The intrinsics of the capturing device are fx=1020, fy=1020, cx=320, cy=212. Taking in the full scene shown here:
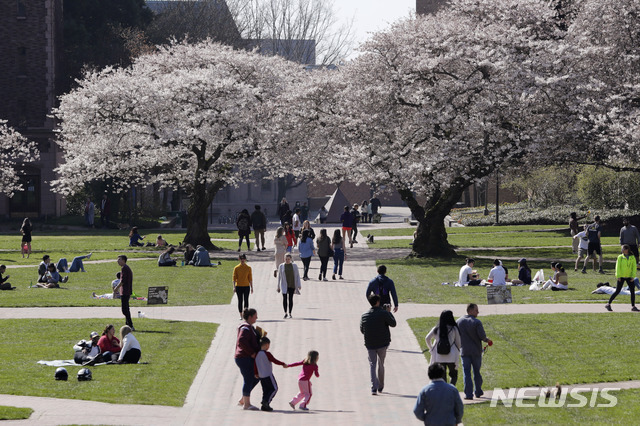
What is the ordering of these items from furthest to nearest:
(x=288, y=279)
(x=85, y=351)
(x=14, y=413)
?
(x=288, y=279) → (x=85, y=351) → (x=14, y=413)

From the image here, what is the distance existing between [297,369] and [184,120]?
2562cm

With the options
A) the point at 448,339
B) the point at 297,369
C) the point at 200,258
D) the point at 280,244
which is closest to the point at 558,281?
the point at 280,244

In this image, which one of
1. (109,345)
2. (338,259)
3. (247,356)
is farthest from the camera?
(338,259)

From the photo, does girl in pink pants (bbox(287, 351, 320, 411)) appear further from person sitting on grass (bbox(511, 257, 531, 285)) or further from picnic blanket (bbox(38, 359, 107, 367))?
person sitting on grass (bbox(511, 257, 531, 285))

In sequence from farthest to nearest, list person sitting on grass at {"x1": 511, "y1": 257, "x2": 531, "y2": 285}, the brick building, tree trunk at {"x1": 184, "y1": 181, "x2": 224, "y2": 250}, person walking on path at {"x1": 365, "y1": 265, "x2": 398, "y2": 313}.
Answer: the brick building → tree trunk at {"x1": 184, "y1": 181, "x2": 224, "y2": 250} → person sitting on grass at {"x1": 511, "y1": 257, "x2": 531, "y2": 285} → person walking on path at {"x1": 365, "y1": 265, "x2": 398, "y2": 313}

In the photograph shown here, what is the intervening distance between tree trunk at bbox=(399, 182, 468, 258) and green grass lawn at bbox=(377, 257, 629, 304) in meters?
1.07

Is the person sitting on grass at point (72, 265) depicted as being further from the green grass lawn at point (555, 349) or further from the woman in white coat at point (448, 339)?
the woman in white coat at point (448, 339)

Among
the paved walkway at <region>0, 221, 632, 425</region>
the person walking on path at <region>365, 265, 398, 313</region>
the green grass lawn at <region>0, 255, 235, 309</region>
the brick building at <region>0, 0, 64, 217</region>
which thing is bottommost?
the paved walkway at <region>0, 221, 632, 425</region>

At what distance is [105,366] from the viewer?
1781cm

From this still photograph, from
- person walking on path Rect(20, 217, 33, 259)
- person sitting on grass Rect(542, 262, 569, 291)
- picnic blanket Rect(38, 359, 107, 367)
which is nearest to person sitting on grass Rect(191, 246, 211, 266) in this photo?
person walking on path Rect(20, 217, 33, 259)

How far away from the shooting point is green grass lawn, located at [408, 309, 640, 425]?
13.9m

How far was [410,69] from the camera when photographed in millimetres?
37781

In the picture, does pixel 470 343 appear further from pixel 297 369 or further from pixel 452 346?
pixel 297 369

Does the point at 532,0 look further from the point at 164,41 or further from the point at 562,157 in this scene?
the point at 164,41
